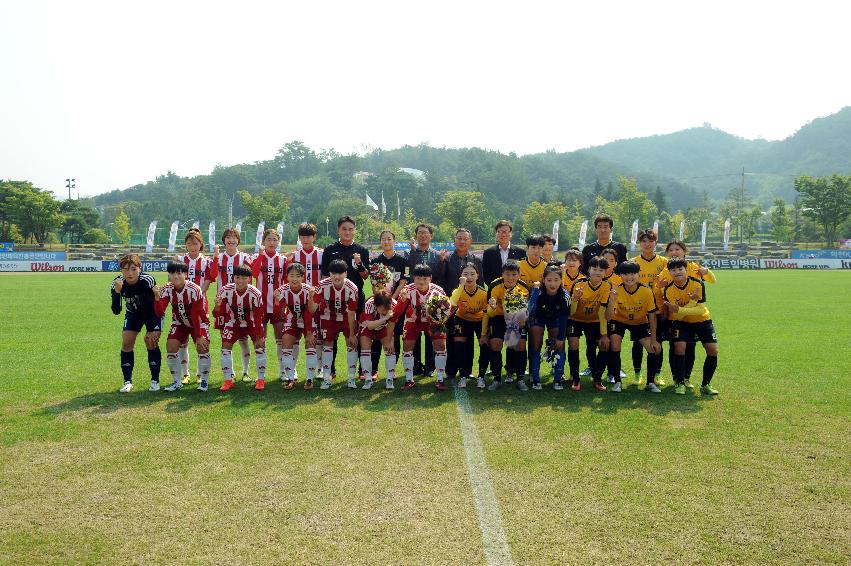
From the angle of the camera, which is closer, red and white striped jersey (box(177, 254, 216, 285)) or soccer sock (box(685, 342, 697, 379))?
soccer sock (box(685, 342, 697, 379))

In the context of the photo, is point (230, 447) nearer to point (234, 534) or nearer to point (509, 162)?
point (234, 534)

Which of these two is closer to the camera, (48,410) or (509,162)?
(48,410)

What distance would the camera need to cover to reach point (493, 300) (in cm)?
762

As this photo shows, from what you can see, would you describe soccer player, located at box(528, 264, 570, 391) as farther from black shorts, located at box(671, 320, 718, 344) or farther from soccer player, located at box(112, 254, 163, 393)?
soccer player, located at box(112, 254, 163, 393)

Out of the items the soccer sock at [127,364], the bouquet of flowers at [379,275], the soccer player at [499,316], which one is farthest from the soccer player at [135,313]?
the soccer player at [499,316]

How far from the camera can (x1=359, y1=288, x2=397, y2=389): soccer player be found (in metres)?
7.64

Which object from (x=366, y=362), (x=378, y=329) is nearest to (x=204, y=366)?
(x=366, y=362)

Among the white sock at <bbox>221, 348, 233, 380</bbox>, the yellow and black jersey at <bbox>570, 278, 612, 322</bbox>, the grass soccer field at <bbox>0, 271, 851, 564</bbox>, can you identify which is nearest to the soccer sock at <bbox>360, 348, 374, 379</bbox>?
the grass soccer field at <bbox>0, 271, 851, 564</bbox>

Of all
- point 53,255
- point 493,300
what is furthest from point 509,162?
point 493,300

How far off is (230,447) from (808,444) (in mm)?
5028

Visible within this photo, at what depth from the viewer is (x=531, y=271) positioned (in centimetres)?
816

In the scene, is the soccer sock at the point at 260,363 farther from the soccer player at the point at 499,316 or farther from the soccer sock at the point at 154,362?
the soccer player at the point at 499,316

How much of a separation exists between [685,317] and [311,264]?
493 centimetres

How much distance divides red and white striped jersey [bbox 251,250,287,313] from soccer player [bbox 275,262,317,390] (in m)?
0.84
